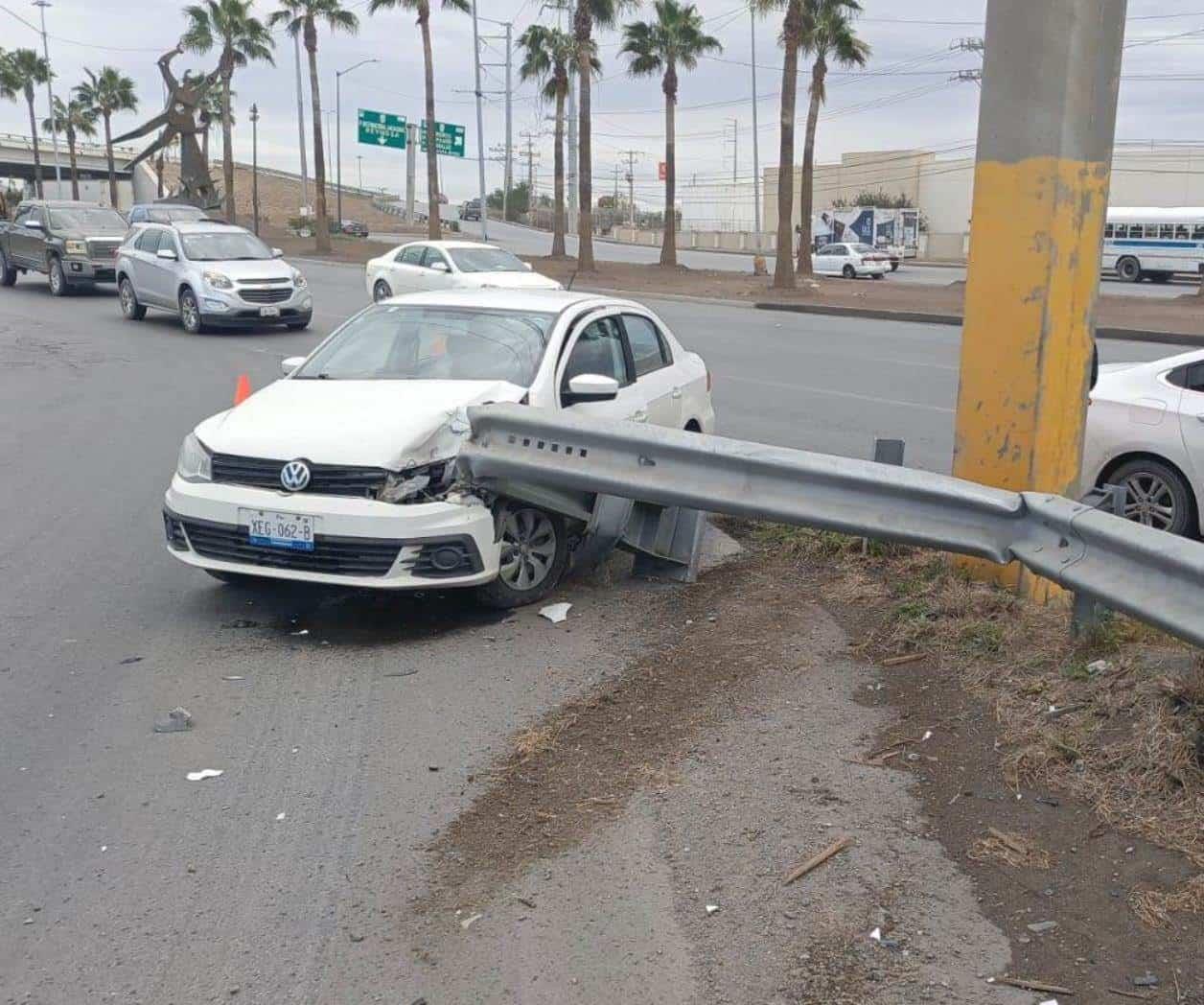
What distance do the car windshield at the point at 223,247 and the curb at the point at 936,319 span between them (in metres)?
13.7

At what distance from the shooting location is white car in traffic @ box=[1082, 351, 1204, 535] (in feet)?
27.9

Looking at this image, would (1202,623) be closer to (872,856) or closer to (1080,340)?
(872,856)

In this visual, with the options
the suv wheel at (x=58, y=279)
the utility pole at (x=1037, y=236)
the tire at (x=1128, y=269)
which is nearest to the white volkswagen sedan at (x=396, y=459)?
the utility pole at (x=1037, y=236)

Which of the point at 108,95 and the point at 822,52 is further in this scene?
the point at 108,95

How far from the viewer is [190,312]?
70.5ft

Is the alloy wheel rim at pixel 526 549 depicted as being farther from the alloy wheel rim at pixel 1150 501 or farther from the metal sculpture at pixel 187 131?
the metal sculpture at pixel 187 131

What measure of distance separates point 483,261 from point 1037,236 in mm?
19821

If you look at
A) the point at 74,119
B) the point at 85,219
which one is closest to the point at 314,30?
the point at 85,219

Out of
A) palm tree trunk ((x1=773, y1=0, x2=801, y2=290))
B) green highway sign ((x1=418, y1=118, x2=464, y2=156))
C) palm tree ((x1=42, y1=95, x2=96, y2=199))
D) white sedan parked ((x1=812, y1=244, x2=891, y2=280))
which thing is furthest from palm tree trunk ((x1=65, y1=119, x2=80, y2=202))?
palm tree trunk ((x1=773, y1=0, x2=801, y2=290))

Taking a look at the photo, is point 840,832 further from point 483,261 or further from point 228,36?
point 228,36

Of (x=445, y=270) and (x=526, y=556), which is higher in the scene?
(x=445, y=270)

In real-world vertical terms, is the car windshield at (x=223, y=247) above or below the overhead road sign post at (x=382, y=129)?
below

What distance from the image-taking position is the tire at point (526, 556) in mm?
6883

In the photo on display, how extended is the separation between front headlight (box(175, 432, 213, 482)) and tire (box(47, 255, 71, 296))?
932 inches
